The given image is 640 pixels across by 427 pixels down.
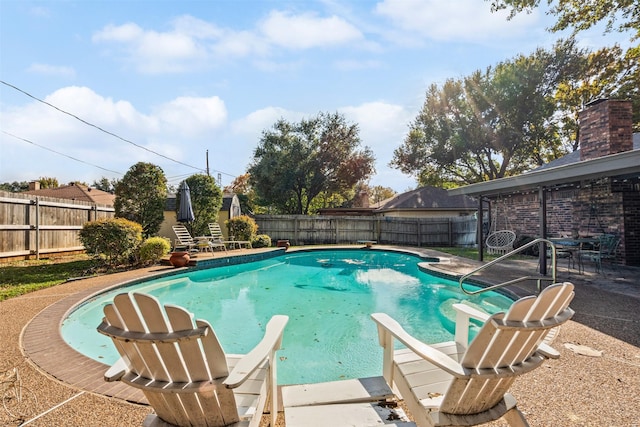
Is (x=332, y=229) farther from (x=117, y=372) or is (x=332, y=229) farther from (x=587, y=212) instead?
(x=117, y=372)

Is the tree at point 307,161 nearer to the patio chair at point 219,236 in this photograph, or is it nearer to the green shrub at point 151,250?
the patio chair at point 219,236

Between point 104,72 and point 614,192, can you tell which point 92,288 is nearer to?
point 104,72

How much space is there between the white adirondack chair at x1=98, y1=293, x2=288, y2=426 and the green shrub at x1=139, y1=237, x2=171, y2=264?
856 centimetres

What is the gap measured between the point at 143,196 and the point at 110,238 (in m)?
2.84

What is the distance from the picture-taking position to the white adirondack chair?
1357 mm

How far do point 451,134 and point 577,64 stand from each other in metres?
7.34

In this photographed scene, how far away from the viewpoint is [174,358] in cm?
140

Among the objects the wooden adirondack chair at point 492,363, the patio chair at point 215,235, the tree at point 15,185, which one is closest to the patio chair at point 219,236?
the patio chair at point 215,235

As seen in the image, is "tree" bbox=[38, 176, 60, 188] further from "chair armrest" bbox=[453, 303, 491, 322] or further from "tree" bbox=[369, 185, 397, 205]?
"chair armrest" bbox=[453, 303, 491, 322]

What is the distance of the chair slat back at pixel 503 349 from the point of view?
5.02 ft

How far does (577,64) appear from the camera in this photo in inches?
714

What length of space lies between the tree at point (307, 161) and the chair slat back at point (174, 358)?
64.8 ft

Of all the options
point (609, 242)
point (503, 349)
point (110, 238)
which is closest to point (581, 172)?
point (609, 242)

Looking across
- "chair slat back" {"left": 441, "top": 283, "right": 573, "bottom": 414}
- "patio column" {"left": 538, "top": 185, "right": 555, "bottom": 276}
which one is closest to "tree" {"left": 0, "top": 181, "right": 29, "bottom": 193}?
"patio column" {"left": 538, "top": 185, "right": 555, "bottom": 276}
